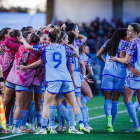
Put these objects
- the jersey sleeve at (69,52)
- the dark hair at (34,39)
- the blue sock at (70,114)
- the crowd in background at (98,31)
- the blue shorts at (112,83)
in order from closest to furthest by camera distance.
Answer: the jersey sleeve at (69,52)
the blue sock at (70,114)
the dark hair at (34,39)
the blue shorts at (112,83)
the crowd in background at (98,31)

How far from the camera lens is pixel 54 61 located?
5191mm

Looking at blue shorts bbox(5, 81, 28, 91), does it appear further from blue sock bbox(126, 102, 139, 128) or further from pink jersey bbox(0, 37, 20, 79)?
blue sock bbox(126, 102, 139, 128)

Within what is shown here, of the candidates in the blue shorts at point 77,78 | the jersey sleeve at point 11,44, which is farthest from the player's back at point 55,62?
the jersey sleeve at point 11,44

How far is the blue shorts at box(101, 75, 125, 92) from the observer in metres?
6.02

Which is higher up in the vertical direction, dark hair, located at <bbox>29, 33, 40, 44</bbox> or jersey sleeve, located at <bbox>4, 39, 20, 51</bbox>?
dark hair, located at <bbox>29, 33, 40, 44</bbox>

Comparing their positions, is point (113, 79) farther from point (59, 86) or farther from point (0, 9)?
point (0, 9)

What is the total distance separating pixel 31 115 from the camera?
6273 mm

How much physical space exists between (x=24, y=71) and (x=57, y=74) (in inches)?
27.5

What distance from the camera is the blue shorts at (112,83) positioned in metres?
6.02

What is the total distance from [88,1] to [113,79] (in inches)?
807

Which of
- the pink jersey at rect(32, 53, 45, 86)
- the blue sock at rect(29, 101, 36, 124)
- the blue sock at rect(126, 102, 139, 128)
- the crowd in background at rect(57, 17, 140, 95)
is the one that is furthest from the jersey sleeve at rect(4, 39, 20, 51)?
the crowd in background at rect(57, 17, 140, 95)

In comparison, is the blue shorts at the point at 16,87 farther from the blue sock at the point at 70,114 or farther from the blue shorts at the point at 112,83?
the blue shorts at the point at 112,83

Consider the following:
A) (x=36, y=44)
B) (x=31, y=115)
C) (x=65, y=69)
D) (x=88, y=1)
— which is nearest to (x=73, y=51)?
(x=65, y=69)

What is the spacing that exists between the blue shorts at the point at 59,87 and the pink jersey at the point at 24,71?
50 cm
